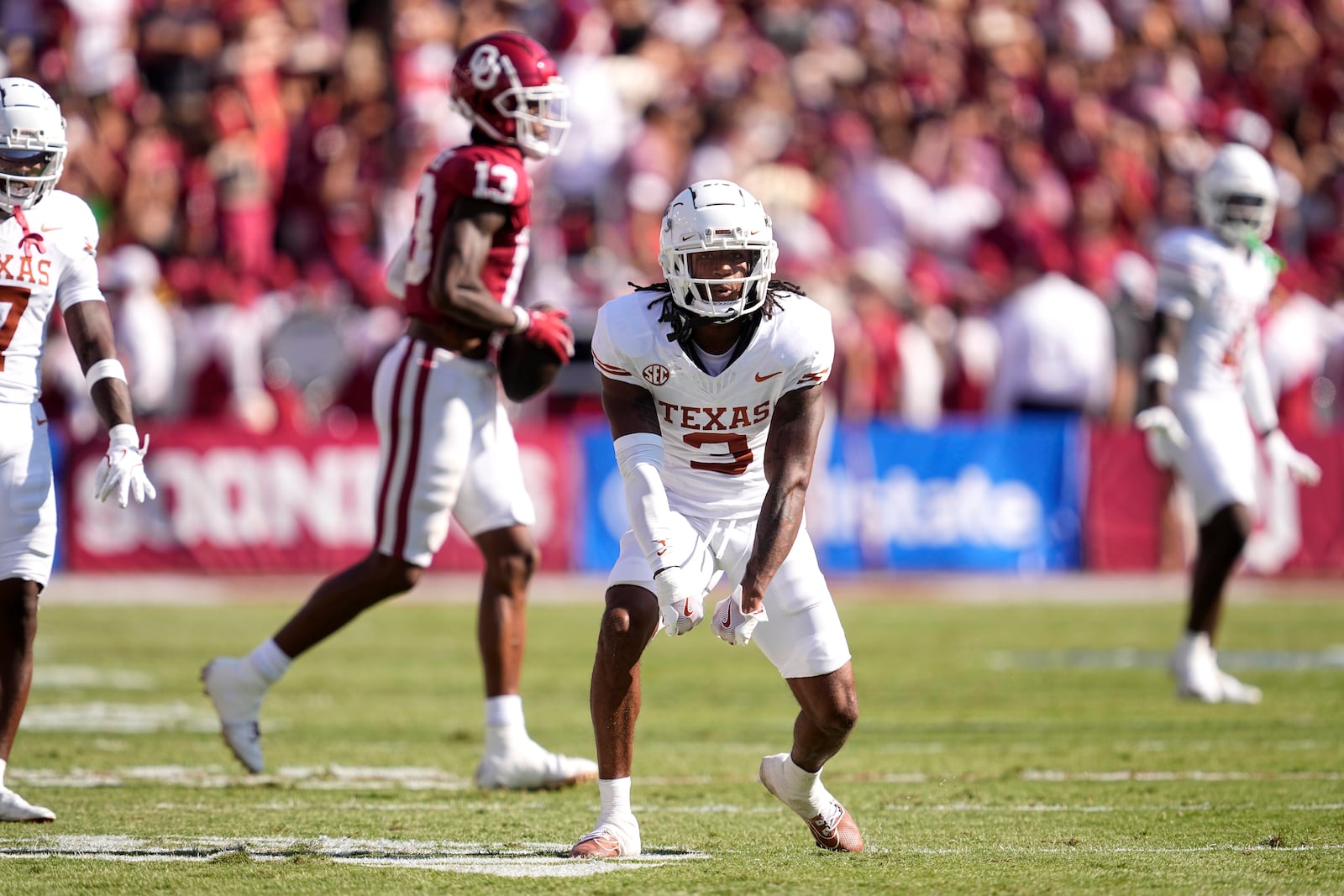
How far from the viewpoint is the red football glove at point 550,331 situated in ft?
20.6

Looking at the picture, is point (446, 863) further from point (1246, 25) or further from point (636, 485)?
point (1246, 25)

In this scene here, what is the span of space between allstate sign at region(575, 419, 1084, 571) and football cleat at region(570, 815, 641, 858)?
8.28 meters

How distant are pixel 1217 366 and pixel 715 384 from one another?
422 cm

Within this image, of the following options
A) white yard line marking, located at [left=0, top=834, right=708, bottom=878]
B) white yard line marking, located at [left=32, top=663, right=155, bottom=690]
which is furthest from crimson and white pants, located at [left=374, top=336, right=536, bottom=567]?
white yard line marking, located at [left=32, top=663, right=155, bottom=690]

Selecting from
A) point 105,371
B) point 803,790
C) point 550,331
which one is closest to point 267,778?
point 105,371

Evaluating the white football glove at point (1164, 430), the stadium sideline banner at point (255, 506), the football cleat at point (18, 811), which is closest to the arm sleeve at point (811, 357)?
the football cleat at point (18, 811)

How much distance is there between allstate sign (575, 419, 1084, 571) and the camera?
42.9 ft

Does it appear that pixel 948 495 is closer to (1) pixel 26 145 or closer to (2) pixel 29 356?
(2) pixel 29 356

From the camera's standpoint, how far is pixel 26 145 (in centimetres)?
517

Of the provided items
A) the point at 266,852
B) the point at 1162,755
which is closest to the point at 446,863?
the point at 266,852

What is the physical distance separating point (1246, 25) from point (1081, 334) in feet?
20.8

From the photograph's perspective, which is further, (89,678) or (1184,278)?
(89,678)

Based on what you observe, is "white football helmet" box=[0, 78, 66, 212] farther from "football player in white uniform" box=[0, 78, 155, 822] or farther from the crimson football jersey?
the crimson football jersey

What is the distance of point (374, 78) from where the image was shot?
15.6 m
